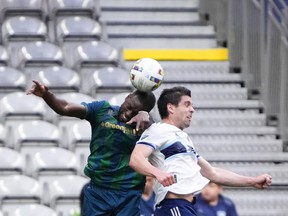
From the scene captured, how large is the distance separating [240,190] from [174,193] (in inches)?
228

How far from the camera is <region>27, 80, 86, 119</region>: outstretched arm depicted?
998 centimetres

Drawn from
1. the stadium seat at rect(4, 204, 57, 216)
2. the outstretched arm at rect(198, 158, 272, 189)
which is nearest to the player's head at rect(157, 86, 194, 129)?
the outstretched arm at rect(198, 158, 272, 189)

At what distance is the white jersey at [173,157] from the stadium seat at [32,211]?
3.95 m

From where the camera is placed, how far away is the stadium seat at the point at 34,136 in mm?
14742

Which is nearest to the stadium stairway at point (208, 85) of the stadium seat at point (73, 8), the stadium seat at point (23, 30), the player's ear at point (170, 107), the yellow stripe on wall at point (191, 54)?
the yellow stripe on wall at point (191, 54)

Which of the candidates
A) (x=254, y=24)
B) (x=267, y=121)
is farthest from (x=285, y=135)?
(x=254, y=24)

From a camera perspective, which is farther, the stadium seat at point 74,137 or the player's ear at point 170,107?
the stadium seat at point 74,137

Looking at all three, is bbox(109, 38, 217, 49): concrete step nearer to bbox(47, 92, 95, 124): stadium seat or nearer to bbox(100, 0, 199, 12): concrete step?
bbox(100, 0, 199, 12): concrete step

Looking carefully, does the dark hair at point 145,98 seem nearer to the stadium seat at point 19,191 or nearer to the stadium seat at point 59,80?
the stadium seat at point 19,191

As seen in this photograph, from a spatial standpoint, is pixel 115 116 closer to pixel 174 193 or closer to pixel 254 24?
pixel 174 193

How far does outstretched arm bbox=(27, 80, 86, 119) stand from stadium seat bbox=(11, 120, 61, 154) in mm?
4461

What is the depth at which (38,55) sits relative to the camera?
Answer: 15.9m

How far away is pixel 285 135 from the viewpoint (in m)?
16.1

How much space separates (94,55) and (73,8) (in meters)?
1.06
